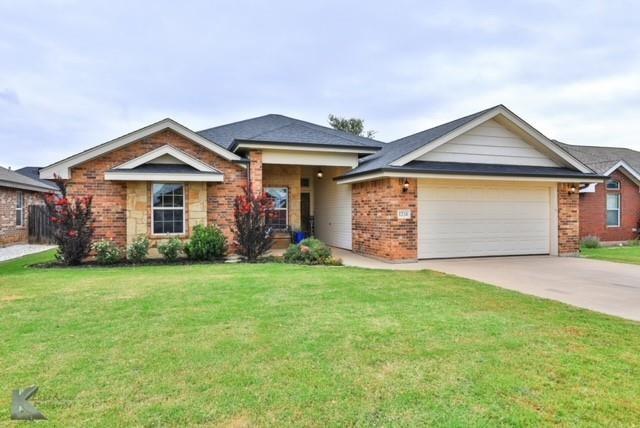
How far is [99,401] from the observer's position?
3.09 metres

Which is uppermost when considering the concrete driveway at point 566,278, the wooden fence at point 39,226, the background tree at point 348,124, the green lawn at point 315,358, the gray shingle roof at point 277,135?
the background tree at point 348,124

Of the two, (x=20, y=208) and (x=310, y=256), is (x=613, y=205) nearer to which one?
(x=310, y=256)

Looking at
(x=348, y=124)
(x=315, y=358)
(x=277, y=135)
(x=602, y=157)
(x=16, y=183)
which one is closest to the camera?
(x=315, y=358)

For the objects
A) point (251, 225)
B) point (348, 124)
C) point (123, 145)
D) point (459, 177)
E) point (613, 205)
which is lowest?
point (251, 225)

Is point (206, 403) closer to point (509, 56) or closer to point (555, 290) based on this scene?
point (555, 290)

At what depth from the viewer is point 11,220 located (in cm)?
1773

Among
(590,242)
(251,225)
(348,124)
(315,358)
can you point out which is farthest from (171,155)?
(348,124)

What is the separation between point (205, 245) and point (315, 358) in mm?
8071

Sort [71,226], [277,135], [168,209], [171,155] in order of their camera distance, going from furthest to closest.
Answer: [277,135], [168,209], [171,155], [71,226]

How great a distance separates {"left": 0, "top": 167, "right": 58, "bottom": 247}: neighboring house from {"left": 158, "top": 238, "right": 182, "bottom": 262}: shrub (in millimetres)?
10423

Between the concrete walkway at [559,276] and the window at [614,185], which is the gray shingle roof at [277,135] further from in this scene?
the window at [614,185]

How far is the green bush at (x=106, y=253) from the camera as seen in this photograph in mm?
10734

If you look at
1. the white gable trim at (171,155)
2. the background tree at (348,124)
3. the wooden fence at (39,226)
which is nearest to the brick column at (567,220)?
the white gable trim at (171,155)

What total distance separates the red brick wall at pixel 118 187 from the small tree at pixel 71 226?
694 millimetres
